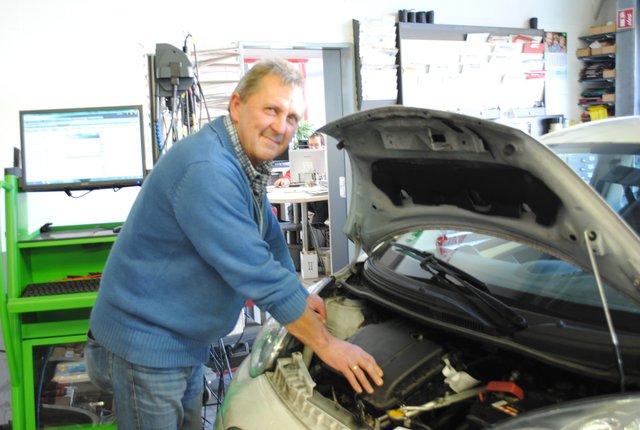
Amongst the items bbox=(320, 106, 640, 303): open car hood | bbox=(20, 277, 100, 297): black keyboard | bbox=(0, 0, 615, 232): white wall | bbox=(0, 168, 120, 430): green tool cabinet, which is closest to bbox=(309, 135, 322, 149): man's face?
bbox=(0, 0, 615, 232): white wall

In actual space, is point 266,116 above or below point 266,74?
below

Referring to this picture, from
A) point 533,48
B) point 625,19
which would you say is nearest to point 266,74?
point 533,48

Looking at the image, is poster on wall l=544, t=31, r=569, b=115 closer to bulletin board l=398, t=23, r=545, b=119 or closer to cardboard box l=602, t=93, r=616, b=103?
bulletin board l=398, t=23, r=545, b=119

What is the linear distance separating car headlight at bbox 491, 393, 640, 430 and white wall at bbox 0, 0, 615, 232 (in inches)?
121

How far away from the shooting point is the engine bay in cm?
118

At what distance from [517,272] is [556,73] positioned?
4.40 metres

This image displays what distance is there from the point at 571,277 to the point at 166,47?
2.06 metres

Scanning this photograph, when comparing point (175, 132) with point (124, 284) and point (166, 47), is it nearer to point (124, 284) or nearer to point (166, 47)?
point (166, 47)

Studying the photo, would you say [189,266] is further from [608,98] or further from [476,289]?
[608,98]

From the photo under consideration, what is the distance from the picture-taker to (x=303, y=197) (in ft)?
16.8

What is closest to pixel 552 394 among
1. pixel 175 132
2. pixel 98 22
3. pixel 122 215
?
pixel 175 132

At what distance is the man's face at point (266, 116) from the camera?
54.8 inches

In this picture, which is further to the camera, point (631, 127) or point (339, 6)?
point (339, 6)

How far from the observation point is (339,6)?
4.27 m
